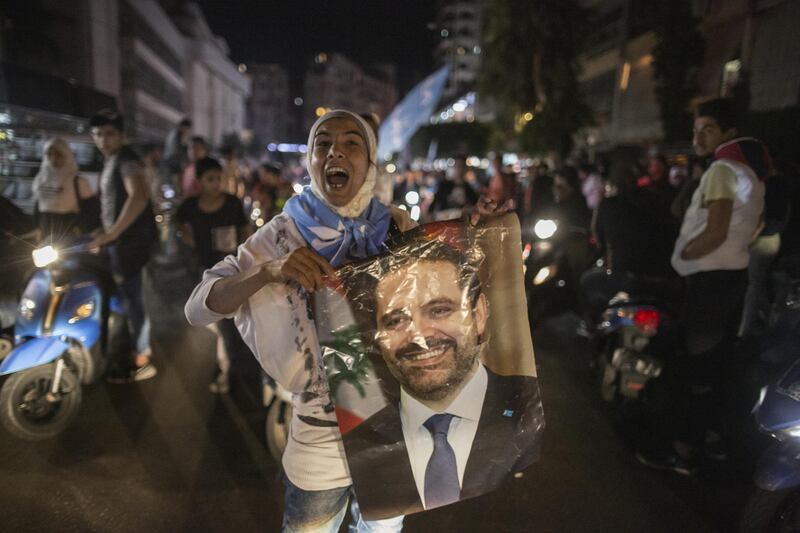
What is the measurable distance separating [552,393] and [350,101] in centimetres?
15343

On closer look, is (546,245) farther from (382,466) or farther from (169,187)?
(169,187)

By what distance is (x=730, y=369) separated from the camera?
3.71 meters

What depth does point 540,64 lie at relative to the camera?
26953mm

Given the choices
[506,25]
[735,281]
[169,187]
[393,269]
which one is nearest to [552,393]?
[735,281]

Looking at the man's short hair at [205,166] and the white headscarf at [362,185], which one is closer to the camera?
the white headscarf at [362,185]

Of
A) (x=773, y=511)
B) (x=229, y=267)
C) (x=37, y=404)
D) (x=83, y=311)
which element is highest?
(x=229, y=267)

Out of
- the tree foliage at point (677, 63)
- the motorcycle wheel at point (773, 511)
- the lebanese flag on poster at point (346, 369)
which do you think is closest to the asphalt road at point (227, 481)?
the motorcycle wheel at point (773, 511)

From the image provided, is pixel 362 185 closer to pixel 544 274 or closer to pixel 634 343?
pixel 634 343

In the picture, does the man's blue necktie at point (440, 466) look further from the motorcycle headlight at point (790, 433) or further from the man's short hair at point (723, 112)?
the man's short hair at point (723, 112)

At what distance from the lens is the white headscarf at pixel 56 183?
467 cm

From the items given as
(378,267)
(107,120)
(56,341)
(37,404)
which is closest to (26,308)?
(56,341)

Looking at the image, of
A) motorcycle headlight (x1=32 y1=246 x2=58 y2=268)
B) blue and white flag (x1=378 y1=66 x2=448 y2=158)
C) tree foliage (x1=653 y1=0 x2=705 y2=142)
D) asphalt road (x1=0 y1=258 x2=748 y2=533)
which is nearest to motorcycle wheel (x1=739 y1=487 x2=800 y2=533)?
asphalt road (x1=0 y1=258 x2=748 y2=533)

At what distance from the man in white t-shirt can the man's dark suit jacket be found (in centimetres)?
219

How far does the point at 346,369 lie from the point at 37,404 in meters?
3.22
